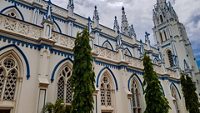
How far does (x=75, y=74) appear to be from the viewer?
32.5 ft

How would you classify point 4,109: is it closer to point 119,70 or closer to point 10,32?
point 10,32

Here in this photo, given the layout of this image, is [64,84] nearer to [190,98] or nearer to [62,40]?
[62,40]

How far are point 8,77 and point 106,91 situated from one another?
826 cm

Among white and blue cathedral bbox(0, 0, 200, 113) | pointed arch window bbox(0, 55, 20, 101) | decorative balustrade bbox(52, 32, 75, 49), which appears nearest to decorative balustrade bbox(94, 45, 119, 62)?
white and blue cathedral bbox(0, 0, 200, 113)

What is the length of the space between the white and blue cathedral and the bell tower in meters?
13.8

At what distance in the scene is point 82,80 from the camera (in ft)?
31.7

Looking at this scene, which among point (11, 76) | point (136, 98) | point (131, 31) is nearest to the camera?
point (11, 76)

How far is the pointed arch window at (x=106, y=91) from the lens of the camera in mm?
15062

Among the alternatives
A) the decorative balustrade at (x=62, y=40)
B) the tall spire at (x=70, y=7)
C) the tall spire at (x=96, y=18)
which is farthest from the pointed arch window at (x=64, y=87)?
the tall spire at (x=96, y=18)

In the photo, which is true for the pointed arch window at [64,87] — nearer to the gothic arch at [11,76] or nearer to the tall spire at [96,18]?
the gothic arch at [11,76]

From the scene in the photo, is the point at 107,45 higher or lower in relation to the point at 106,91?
higher

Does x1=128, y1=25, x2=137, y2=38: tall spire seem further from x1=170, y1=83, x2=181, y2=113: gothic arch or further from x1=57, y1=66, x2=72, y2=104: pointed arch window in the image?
x1=57, y1=66, x2=72, y2=104: pointed arch window

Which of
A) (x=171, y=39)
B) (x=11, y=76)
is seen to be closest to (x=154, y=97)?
(x=11, y=76)

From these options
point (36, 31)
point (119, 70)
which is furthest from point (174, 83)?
point (36, 31)
